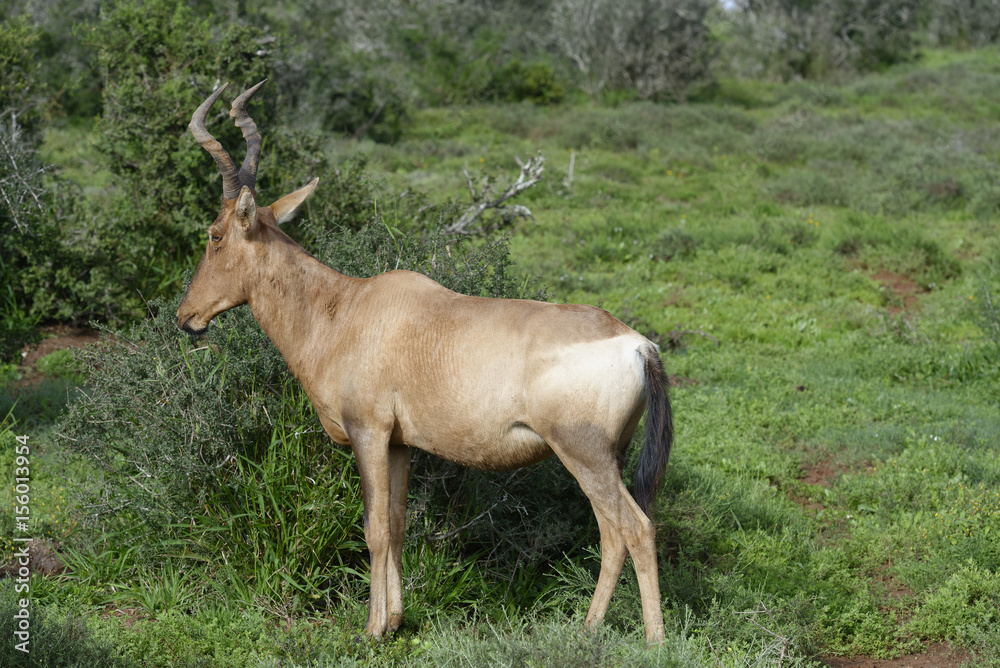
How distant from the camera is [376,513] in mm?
4328

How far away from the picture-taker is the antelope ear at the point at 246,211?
436 centimetres

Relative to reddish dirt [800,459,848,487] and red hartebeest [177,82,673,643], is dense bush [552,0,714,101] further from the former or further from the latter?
red hartebeest [177,82,673,643]

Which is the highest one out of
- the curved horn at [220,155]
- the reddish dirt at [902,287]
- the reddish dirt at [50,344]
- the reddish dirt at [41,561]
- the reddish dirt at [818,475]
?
the curved horn at [220,155]

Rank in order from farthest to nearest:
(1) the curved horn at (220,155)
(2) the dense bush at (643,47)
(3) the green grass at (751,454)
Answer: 1. (2) the dense bush at (643,47)
2. (3) the green grass at (751,454)
3. (1) the curved horn at (220,155)

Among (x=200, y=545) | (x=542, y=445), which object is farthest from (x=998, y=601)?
(x=200, y=545)

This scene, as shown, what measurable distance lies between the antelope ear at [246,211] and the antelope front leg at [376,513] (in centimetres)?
117

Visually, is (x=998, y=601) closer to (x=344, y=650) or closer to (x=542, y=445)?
(x=542, y=445)

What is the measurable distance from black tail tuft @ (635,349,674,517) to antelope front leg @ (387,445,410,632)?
3.95ft

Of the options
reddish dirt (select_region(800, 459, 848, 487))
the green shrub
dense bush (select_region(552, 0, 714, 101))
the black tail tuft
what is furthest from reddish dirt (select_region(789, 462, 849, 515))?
dense bush (select_region(552, 0, 714, 101))

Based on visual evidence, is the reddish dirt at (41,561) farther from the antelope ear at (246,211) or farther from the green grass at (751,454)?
→ the antelope ear at (246,211)

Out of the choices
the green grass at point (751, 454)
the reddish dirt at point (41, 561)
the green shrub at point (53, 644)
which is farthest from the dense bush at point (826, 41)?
the green shrub at point (53, 644)

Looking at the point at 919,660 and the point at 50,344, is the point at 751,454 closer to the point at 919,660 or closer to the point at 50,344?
the point at 919,660

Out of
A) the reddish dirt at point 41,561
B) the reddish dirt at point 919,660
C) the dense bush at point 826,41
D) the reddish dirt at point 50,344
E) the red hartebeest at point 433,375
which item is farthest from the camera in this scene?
the dense bush at point 826,41

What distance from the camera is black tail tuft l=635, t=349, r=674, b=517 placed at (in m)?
3.90
